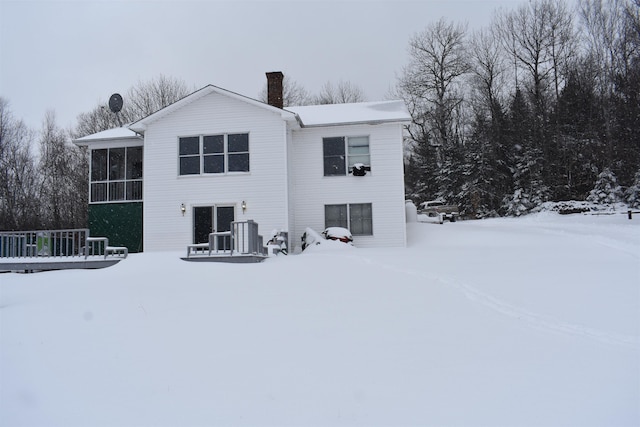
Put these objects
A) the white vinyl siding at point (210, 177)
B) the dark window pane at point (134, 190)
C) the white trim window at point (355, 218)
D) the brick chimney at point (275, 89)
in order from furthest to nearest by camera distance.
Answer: the brick chimney at point (275, 89), the dark window pane at point (134, 190), the white trim window at point (355, 218), the white vinyl siding at point (210, 177)

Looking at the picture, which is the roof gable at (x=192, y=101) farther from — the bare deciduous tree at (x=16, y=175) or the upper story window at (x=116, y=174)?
the bare deciduous tree at (x=16, y=175)

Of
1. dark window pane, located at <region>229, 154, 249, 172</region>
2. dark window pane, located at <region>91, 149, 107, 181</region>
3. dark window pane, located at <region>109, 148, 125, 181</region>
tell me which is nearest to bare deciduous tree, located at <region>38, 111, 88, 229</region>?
dark window pane, located at <region>91, 149, 107, 181</region>

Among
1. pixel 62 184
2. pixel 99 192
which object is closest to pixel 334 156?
pixel 99 192

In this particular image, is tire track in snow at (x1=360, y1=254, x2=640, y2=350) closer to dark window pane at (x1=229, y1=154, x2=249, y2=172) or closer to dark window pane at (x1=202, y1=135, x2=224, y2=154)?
dark window pane at (x1=229, y1=154, x2=249, y2=172)

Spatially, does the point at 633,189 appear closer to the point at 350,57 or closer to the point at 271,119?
the point at 271,119

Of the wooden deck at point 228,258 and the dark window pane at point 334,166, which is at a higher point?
the dark window pane at point 334,166

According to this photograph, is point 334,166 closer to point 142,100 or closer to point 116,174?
point 116,174

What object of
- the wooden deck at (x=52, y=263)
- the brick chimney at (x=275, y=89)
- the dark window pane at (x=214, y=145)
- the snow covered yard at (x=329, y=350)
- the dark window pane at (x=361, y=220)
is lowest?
the snow covered yard at (x=329, y=350)

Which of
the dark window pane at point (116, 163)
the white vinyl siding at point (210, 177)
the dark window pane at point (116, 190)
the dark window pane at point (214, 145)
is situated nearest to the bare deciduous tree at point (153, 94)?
the dark window pane at point (116, 163)

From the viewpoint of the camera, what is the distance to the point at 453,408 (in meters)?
3.88

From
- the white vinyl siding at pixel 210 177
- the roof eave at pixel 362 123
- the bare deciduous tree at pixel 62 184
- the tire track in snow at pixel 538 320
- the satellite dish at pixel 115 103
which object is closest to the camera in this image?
the tire track in snow at pixel 538 320

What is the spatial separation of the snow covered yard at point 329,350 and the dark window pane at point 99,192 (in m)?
8.80

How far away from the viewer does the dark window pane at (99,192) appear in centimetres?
1781

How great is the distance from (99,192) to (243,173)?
6.08m
